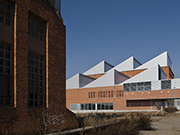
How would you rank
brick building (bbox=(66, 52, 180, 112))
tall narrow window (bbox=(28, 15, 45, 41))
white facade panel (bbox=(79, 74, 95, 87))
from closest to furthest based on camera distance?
tall narrow window (bbox=(28, 15, 45, 41)) → brick building (bbox=(66, 52, 180, 112)) → white facade panel (bbox=(79, 74, 95, 87))

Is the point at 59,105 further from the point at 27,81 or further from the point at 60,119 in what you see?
the point at 27,81

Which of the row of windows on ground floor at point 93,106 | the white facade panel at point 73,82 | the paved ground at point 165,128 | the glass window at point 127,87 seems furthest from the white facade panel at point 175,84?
the paved ground at point 165,128

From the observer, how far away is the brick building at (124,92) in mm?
60500

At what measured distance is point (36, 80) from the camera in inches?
519

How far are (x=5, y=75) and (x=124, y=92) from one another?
57.3m

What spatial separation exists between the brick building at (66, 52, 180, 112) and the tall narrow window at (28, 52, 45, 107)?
50454 millimetres

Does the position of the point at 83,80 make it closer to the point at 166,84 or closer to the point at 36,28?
the point at 166,84

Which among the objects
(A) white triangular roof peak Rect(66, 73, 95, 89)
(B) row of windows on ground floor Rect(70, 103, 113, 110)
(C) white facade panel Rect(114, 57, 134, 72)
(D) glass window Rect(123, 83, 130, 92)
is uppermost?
(C) white facade panel Rect(114, 57, 134, 72)

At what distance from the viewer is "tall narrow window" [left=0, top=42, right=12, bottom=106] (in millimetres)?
10750

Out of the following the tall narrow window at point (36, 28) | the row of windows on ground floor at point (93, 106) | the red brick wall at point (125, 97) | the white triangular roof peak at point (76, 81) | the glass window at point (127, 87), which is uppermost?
the tall narrow window at point (36, 28)

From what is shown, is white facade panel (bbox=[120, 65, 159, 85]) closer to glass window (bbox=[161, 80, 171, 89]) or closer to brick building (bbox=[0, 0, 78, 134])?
glass window (bbox=[161, 80, 171, 89])

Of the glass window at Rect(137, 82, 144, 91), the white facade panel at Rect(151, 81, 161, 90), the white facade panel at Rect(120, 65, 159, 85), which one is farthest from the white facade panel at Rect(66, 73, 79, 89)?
Answer: the white facade panel at Rect(151, 81, 161, 90)

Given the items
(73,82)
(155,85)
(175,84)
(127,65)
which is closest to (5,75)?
(175,84)

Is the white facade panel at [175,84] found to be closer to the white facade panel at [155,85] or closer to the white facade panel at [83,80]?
the white facade panel at [155,85]
